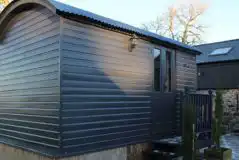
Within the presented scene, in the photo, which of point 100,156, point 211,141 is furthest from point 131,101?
point 211,141

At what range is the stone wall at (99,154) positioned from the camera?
5748 millimetres

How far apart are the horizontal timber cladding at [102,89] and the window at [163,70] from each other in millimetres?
333

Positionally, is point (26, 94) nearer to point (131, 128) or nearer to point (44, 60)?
point (44, 60)

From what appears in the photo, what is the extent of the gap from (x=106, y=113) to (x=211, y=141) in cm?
353

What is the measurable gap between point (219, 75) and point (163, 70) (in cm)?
872

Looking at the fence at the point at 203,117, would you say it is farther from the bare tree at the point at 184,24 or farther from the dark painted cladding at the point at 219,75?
the bare tree at the point at 184,24

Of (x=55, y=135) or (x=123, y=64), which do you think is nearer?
(x=55, y=135)

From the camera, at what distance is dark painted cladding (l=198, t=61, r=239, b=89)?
14.8m

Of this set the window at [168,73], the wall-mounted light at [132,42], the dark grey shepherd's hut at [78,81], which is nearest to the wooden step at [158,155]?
the dark grey shepherd's hut at [78,81]

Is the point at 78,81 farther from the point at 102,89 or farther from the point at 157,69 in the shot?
the point at 157,69

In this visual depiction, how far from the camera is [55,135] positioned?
521 cm

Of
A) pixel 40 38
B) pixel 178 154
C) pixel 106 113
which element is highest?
pixel 40 38

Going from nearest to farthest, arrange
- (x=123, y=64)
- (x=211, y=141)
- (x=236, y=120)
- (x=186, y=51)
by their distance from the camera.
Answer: (x=123, y=64) → (x=211, y=141) → (x=186, y=51) → (x=236, y=120)

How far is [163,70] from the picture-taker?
7727 millimetres
